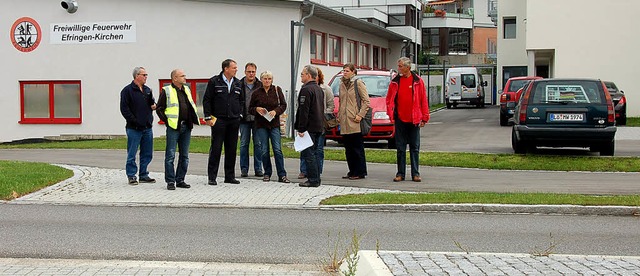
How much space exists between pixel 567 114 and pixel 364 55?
75.3 feet

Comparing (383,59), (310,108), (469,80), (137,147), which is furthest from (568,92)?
(469,80)

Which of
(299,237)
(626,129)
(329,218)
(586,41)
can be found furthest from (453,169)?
(586,41)

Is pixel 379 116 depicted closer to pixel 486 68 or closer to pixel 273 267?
pixel 273 267

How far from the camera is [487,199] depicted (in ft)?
35.9

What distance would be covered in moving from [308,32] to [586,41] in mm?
11797

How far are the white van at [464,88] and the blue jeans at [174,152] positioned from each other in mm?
41510

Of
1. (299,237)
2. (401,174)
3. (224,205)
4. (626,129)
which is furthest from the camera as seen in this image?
(626,129)

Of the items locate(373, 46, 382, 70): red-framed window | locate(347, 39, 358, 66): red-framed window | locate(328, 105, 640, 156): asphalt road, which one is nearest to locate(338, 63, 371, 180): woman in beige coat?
locate(328, 105, 640, 156): asphalt road

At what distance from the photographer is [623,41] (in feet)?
108

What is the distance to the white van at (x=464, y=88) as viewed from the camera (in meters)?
53.1

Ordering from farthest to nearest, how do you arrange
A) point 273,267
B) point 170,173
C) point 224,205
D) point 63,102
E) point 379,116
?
point 63,102 < point 379,116 < point 170,173 < point 224,205 < point 273,267

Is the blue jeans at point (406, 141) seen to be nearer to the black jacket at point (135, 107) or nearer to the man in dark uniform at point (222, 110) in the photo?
the man in dark uniform at point (222, 110)

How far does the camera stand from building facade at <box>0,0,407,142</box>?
1050 inches

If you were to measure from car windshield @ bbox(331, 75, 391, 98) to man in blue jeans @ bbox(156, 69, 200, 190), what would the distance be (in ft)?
26.5
